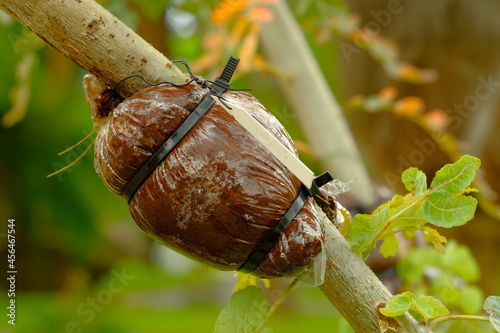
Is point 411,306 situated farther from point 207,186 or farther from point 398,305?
point 207,186

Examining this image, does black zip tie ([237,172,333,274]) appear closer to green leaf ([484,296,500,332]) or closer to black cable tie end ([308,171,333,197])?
black cable tie end ([308,171,333,197])

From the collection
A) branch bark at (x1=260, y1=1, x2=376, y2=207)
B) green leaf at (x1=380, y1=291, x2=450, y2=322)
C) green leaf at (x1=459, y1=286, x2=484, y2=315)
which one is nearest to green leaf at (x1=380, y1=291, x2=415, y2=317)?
green leaf at (x1=380, y1=291, x2=450, y2=322)

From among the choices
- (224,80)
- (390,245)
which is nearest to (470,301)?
(390,245)

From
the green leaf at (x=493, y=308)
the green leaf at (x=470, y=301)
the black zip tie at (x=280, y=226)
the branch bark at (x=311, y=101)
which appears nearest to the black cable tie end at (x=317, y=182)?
the black zip tie at (x=280, y=226)

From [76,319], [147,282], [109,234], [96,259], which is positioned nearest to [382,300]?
[76,319]

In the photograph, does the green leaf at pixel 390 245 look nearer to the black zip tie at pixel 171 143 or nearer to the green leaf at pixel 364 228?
the green leaf at pixel 364 228

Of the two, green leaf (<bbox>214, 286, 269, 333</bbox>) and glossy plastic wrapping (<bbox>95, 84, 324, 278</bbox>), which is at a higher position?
glossy plastic wrapping (<bbox>95, 84, 324, 278</bbox>)

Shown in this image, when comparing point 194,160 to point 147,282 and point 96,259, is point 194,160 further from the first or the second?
point 147,282
